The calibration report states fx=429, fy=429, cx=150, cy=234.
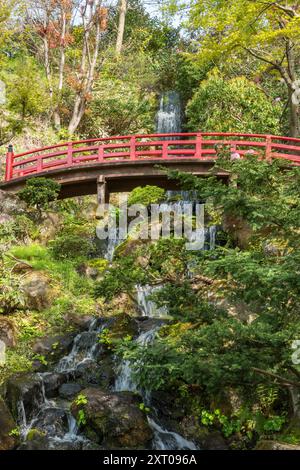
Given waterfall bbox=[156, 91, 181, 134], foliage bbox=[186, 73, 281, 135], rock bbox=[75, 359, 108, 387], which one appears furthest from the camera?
waterfall bbox=[156, 91, 181, 134]

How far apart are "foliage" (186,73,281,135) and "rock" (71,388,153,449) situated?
13.9 meters

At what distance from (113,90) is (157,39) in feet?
32.7

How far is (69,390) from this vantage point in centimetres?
867

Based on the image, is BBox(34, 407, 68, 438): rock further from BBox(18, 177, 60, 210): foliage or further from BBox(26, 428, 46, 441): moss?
BBox(18, 177, 60, 210): foliage

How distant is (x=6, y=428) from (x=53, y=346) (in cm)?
281

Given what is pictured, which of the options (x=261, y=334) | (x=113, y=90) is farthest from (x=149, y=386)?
(x=113, y=90)

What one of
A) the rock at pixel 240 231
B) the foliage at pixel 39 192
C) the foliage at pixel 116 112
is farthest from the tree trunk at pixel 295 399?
the foliage at pixel 116 112

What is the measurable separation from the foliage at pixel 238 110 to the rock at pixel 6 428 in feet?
48.2

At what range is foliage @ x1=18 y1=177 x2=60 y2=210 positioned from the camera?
47.1ft

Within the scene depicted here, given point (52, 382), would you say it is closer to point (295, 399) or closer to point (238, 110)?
point (295, 399)

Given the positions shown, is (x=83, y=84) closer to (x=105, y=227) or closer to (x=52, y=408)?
(x=105, y=227)

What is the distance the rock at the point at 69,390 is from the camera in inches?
336

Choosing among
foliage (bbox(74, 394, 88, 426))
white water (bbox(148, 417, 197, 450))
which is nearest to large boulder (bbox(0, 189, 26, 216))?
foliage (bbox(74, 394, 88, 426))

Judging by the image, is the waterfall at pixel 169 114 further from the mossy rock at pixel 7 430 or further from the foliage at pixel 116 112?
the mossy rock at pixel 7 430
